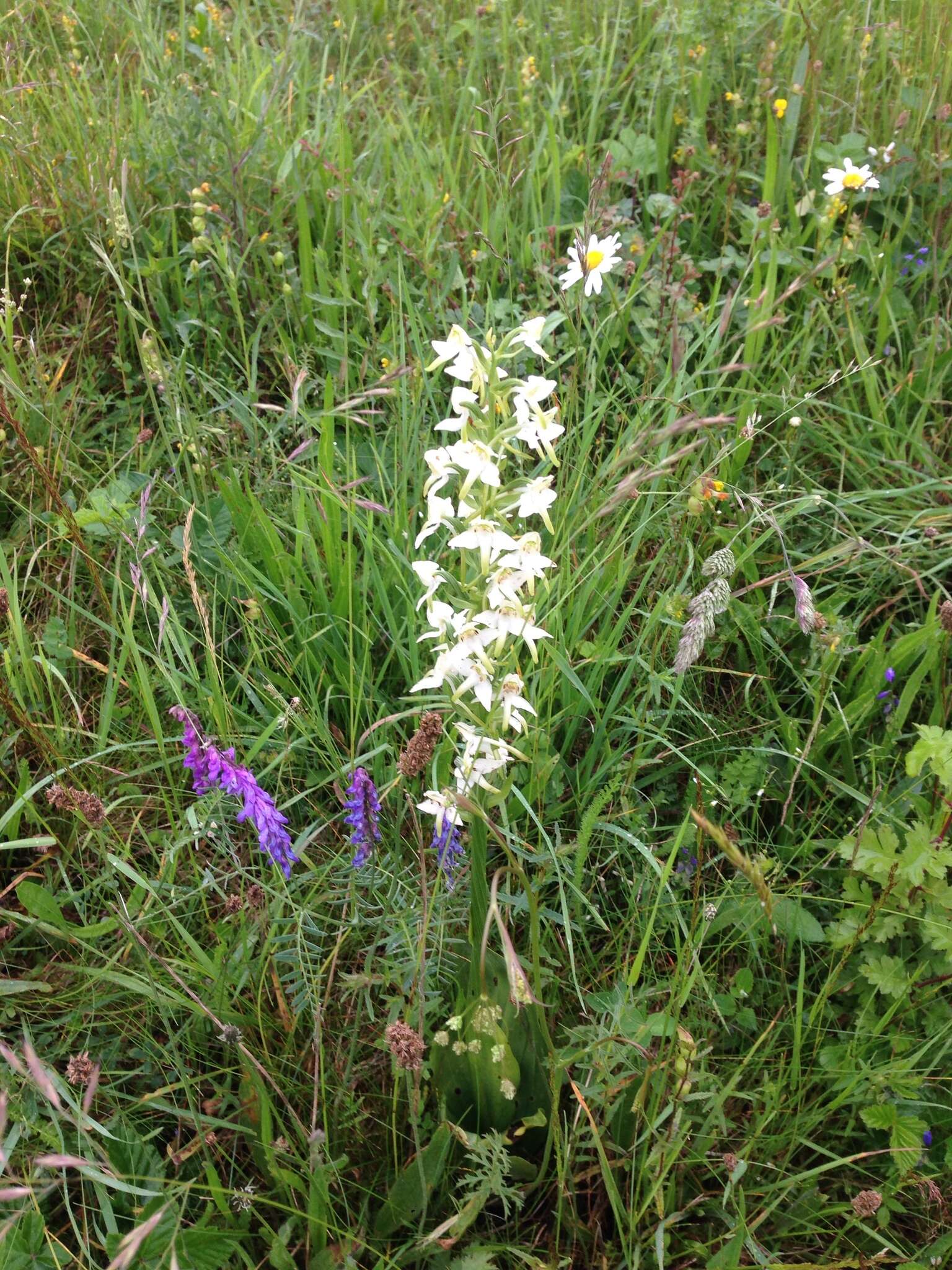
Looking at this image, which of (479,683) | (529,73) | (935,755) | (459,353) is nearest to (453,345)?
(459,353)

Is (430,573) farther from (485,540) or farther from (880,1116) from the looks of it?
(880,1116)

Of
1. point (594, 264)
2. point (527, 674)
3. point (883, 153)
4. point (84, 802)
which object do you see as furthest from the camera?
point (883, 153)

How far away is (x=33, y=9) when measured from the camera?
345 centimetres

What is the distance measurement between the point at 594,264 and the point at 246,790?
159cm

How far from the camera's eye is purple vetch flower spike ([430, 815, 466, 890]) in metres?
1.51

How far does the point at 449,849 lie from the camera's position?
157 centimetres

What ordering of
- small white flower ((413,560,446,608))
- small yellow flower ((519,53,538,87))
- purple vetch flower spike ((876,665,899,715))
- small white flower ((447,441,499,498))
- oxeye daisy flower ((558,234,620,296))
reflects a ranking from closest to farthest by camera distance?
small white flower ((447,441,499,498)) → small white flower ((413,560,446,608)) → purple vetch flower spike ((876,665,899,715)) → oxeye daisy flower ((558,234,620,296)) → small yellow flower ((519,53,538,87))

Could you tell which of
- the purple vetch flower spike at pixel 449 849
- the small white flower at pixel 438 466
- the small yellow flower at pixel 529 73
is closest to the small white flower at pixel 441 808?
the purple vetch flower spike at pixel 449 849

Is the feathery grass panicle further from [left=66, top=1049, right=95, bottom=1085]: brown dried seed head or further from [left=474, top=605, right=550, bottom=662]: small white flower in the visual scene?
[left=66, top=1049, right=95, bottom=1085]: brown dried seed head

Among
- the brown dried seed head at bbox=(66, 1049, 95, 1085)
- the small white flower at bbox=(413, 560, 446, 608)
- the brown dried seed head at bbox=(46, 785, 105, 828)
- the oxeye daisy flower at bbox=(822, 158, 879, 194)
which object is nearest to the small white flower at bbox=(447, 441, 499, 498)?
the small white flower at bbox=(413, 560, 446, 608)

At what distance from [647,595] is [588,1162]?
115cm

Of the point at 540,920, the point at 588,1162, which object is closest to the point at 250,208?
the point at 540,920

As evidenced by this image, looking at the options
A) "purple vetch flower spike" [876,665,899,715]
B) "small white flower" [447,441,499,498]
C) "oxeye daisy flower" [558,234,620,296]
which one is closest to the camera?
"small white flower" [447,441,499,498]

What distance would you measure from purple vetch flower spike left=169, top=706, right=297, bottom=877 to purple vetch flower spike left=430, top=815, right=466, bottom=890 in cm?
23
